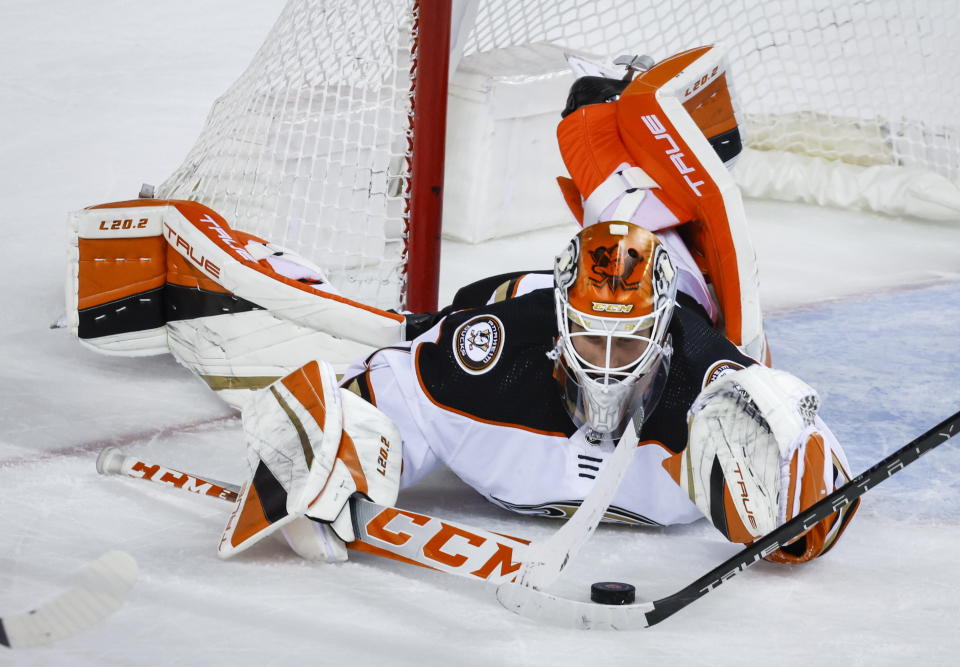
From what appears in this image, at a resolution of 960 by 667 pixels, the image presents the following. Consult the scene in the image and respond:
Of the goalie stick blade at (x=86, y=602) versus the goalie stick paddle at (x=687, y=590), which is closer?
the goalie stick blade at (x=86, y=602)

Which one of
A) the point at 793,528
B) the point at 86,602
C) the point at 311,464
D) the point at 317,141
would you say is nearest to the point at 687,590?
the point at 793,528

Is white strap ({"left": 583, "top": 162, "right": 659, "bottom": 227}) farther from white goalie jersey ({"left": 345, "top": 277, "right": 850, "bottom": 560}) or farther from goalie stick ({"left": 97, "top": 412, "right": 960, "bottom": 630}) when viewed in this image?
goalie stick ({"left": 97, "top": 412, "right": 960, "bottom": 630})

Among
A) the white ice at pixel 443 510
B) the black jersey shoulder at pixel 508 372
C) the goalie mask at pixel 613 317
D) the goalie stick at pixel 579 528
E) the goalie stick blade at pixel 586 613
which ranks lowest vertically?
the white ice at pixel 443 510

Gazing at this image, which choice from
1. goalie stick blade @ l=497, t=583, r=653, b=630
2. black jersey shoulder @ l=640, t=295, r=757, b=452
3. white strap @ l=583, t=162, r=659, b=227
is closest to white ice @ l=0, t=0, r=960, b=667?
goalie stick blade @ l=497, t=583, r=653, b=630

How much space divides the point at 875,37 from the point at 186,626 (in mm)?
3243

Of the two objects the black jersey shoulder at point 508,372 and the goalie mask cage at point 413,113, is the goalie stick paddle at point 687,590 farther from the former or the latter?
the goalie mask cage at point 413,113

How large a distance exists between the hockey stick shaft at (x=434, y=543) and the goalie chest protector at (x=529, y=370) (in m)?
0.20

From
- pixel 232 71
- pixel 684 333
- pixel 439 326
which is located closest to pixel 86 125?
pixel 232 71

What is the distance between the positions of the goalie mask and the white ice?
0.28m

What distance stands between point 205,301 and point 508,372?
0.85 m

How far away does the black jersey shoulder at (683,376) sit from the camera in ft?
6.19

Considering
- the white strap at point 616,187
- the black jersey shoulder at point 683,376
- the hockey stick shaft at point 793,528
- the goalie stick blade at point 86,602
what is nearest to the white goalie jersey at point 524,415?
the black jersey shoulder at point 683,376

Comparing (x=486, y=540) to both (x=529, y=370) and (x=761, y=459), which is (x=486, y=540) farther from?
(x=761, y=459)

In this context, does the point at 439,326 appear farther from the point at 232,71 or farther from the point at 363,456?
the point at 232,71
